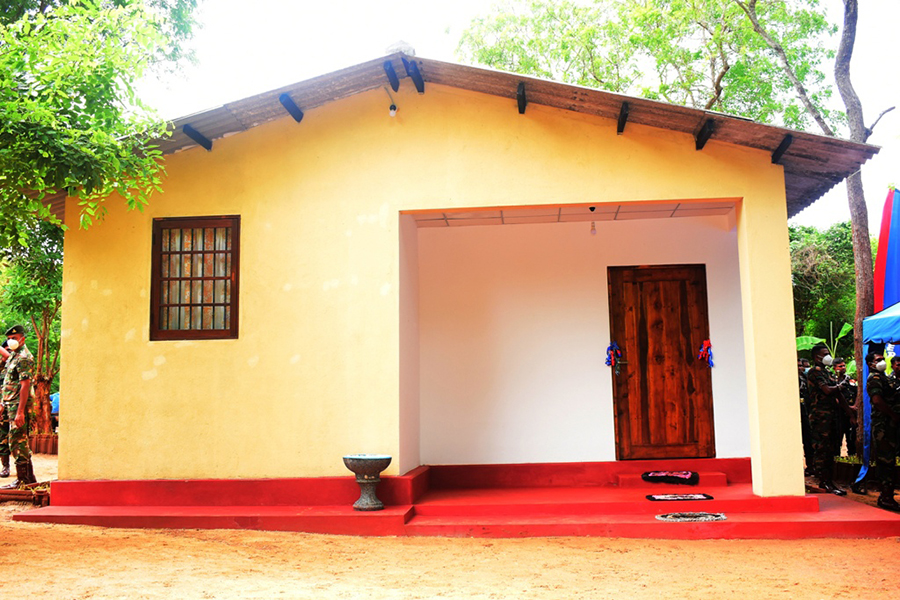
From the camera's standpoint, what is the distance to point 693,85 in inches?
726

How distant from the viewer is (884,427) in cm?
802

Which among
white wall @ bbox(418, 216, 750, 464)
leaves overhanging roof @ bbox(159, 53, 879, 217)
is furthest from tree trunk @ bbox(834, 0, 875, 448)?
leaves overhanging roof @ bbox(159, 53, 879, 217)

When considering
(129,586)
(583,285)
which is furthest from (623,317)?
(129,586)

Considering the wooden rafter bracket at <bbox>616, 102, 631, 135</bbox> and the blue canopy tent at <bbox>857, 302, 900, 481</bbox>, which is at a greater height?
the wooden rafter bracket at <bbox>616, 102, 631, 135</bbox>

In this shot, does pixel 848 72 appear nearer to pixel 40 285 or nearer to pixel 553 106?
pixel 553 106

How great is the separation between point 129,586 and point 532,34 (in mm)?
18813

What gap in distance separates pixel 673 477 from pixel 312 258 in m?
4.67

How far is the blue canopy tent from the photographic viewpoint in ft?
31.3

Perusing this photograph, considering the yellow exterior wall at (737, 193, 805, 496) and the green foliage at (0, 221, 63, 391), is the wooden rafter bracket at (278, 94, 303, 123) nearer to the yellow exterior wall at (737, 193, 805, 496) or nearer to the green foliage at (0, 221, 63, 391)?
the yellow exterior wall at (737, 193, 805, 496)

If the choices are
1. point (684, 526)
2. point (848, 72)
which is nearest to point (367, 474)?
point (684, 526)

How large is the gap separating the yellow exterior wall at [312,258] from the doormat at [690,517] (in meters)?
1.73

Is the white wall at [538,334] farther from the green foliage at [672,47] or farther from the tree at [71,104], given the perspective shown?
the green foliage at [672,47]

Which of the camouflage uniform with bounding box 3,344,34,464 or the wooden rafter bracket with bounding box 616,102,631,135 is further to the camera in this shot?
the camouflage uniform with bounding box 3,344,34,464

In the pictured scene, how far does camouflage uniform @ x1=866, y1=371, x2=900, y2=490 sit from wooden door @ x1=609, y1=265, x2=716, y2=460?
1694 millimetres
